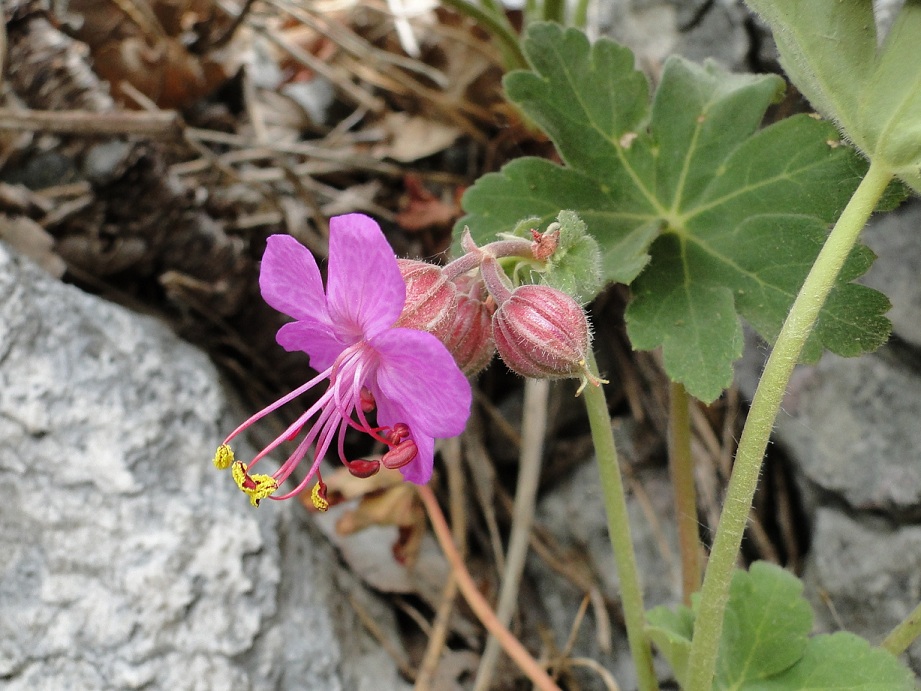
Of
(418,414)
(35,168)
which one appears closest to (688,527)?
(418,414)

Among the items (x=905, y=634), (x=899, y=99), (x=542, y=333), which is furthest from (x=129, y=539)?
(x=899, y=99)

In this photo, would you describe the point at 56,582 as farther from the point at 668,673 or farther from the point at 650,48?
the point at 650,48

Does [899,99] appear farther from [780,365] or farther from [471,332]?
[471,332]

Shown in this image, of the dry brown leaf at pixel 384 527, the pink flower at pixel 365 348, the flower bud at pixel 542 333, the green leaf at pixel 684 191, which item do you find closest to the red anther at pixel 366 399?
the pink flower at pixel 365 348

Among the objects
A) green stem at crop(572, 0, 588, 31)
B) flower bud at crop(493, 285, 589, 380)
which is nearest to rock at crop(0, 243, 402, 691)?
flower bud at crop(493, 285, 589, 380)

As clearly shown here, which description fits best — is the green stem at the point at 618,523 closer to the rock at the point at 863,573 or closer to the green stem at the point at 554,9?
the rock at the point at 863,573

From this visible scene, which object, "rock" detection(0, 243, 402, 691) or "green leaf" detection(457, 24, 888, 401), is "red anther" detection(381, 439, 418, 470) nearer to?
"green leaf" detection(457, 24, 888, 401)
